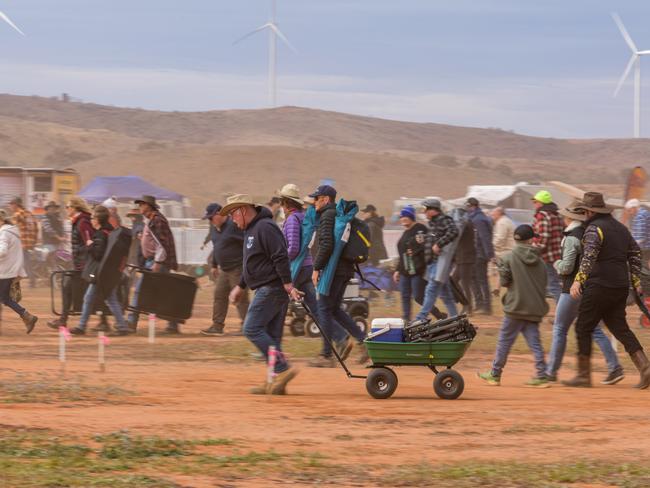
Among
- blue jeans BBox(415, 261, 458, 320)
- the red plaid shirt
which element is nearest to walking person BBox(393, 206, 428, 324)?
blue jeans BBox(415, 261, 458, 320)

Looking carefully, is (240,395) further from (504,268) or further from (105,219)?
(105,219)

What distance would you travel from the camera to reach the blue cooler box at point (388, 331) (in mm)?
11766

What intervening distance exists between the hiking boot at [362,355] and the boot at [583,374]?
2.60 meters

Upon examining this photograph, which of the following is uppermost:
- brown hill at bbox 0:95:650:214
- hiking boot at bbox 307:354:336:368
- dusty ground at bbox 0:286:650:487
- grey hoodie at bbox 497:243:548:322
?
brown hill at bbox 0:95:650:214

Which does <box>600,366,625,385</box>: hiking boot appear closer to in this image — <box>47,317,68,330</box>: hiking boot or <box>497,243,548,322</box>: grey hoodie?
<box>497,243,548,322</box>: grey hoodie

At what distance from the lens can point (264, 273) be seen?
39.2 ft

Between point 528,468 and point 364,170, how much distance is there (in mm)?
83795

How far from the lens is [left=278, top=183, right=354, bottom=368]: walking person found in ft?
46.6

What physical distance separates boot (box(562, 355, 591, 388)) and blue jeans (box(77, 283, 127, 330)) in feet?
24.6

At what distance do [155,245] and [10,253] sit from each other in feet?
6.83

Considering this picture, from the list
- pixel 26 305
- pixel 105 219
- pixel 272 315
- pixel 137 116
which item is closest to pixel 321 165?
pixel 137 116

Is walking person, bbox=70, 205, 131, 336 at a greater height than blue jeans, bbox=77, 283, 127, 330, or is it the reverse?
walking person, bbox=70, 205, 131, 336

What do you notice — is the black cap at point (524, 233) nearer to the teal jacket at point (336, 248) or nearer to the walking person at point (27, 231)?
the teal jacket at point (336, 248)

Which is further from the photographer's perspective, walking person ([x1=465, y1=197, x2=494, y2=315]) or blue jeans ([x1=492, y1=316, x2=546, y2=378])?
walking person ([x1=465, y1=197, x2=494, y2=315])
